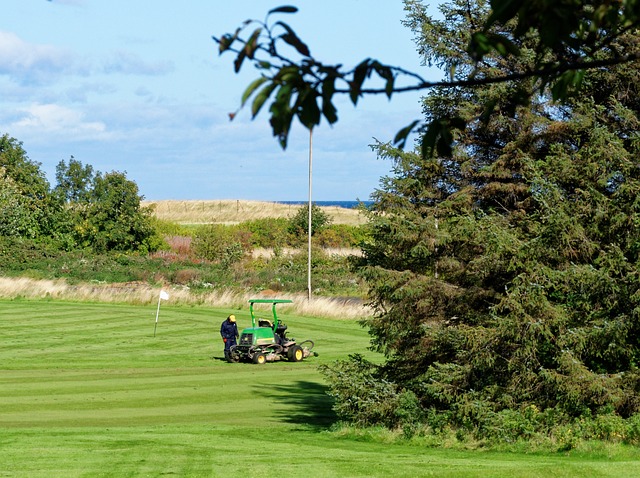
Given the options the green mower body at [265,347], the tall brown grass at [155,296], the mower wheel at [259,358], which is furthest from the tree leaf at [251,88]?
the tall brown grass at [155,296]

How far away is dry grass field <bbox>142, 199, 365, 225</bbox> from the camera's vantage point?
390 ft

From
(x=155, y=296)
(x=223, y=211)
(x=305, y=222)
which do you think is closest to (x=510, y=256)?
(x=155, y=296)

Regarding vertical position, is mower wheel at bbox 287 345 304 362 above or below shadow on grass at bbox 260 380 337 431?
above

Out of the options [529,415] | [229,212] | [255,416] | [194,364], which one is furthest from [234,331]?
[229,212]

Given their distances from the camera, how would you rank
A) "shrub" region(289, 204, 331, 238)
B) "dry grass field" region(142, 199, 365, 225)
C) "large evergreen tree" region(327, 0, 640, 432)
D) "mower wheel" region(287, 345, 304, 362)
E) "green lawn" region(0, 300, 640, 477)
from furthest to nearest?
"dry grass field" region(142, 199, 365, 225)
"shrub" region(289, 204, 331, 238)
"mower wheel" region(287, 345, 304, 362)
"large evergreen tree" region(327, 0, 640, 432)
"green lawn" region(0, 300, 640, 477)

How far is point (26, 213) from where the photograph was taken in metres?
65.9

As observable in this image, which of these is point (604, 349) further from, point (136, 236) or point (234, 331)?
point (136, 236)

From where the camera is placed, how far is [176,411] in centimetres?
2008

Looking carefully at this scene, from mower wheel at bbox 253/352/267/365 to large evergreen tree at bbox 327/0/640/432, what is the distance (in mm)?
11192

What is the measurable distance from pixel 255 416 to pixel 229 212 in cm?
11003

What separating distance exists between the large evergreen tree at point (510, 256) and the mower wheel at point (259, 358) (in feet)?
36.7

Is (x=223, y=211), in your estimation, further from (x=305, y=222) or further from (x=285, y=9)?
(x=285, y=9)

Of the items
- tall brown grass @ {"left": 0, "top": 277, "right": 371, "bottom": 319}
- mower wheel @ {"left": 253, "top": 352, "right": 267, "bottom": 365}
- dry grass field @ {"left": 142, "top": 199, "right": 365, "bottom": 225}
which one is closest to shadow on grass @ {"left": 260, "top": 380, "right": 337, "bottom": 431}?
mower wheel @ {"left": 253, "top": 352, "right": 267, "bottom": 365}

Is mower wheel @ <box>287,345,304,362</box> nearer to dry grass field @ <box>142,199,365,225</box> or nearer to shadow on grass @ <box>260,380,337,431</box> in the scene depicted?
shadow on grass @ <box>260,380,337,431</box>
